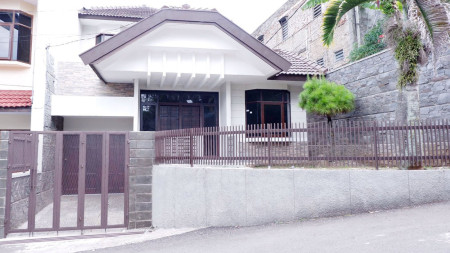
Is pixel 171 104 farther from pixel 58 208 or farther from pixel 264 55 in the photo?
pixel 58 208

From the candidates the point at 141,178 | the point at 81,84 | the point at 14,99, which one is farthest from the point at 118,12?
the point at 141,178

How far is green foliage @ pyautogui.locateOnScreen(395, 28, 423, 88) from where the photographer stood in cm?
701

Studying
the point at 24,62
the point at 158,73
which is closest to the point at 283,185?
the point at 158,73

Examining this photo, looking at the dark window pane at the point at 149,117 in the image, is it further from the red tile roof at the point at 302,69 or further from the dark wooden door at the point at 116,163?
the red tile roof at the point at 302,69

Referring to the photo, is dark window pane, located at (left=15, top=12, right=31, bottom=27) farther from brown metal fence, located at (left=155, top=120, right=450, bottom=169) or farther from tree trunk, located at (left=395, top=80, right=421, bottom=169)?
tree trunk, located at (left=395, top=80, right=421, bottom=169)

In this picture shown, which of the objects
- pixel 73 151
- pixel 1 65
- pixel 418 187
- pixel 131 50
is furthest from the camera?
pixel 1 65

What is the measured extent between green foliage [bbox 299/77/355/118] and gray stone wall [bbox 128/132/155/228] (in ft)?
15.5

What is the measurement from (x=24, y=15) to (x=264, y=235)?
11.4 meters

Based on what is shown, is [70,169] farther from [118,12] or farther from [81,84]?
[118,12]

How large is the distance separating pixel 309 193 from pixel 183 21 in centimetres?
595

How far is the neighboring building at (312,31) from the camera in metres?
16.4

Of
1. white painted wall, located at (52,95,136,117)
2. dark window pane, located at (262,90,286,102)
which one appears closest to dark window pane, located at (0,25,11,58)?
white painted wall, located at (52,95,136,117)

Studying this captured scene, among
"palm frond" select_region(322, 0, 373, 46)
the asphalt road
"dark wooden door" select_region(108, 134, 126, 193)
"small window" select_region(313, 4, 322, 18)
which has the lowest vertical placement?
the asphalt road

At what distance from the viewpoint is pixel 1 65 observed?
1111cm
